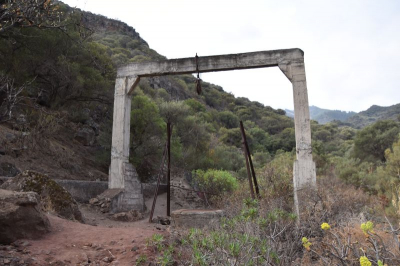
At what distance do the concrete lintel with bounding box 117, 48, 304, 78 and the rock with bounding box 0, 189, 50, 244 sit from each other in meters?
5.30

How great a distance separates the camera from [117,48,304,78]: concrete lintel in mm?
8547

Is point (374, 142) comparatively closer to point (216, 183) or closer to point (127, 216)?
point (216, 183)

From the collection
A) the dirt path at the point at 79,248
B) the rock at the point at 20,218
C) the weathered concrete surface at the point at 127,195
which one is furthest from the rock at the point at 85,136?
the rock at the point at 20,218

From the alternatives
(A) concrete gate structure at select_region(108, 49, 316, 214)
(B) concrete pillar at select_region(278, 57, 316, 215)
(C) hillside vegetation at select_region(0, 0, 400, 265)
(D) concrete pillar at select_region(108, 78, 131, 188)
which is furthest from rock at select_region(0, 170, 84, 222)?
(B) concrete pillar at select_region(278, 57, 316, 215)

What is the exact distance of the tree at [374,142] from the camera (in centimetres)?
2762

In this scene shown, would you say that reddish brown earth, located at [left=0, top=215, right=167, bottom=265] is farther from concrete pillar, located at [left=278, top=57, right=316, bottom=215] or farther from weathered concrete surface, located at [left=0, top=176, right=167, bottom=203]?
weathered concrete surface, located at [left=0, top=176, right=167, bottom=203]

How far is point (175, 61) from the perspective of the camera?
917cm

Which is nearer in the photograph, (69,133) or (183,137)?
(69,133)

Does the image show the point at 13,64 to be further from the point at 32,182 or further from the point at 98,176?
the point at 32,182

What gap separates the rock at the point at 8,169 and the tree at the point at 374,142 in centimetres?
2610

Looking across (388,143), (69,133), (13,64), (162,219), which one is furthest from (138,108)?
(388,143)

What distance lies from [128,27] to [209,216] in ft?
175

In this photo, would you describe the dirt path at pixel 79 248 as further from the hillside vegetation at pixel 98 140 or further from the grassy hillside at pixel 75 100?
the grassy hillside at pixel 75 100

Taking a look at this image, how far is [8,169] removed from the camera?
10.5 m
